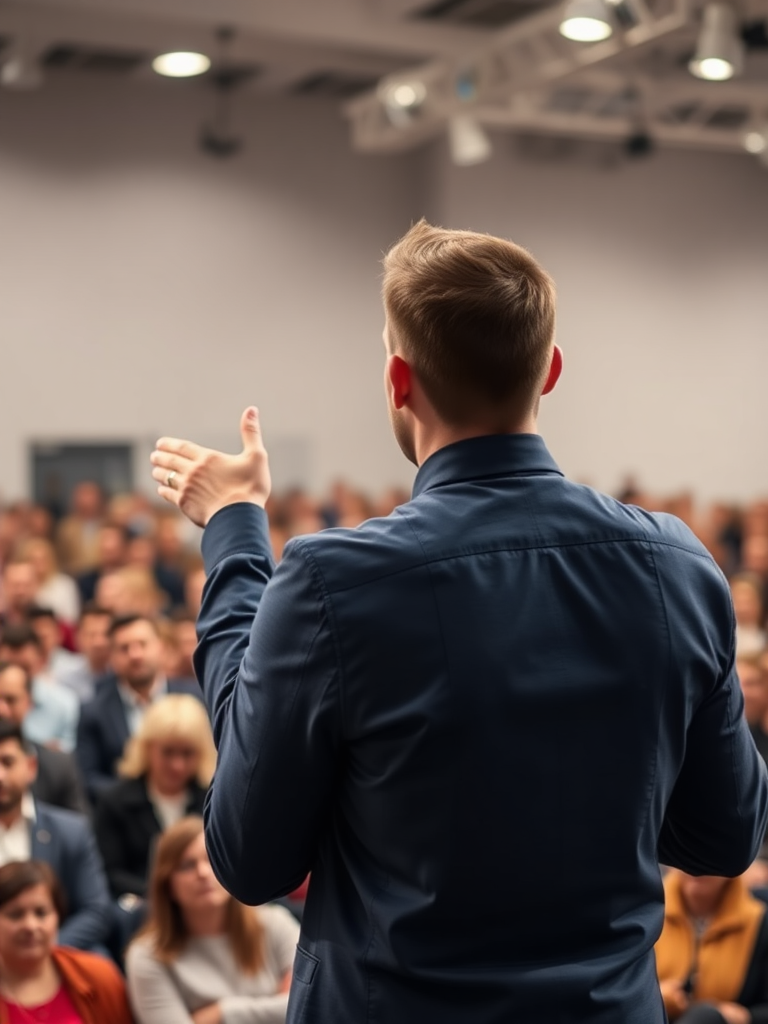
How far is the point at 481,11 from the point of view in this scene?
959 centimetres

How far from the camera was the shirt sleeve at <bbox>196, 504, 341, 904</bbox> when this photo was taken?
1.06m

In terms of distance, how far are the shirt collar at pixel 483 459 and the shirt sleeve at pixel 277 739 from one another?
0.50 feet

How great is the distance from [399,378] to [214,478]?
0.76 ft

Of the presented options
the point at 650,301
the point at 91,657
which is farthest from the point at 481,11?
the point at 91,657

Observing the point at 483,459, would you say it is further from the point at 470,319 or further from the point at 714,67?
the point at 714,67

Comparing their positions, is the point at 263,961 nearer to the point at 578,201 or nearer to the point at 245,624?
the point at 245,624

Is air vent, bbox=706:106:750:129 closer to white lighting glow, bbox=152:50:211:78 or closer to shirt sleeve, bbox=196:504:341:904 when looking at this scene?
white lighting glow, bbox=152:50:211:78

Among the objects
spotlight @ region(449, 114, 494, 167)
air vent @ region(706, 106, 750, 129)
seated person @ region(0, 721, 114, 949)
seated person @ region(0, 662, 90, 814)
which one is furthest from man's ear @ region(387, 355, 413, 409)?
air vent @ region(706, 106, 750, 129)

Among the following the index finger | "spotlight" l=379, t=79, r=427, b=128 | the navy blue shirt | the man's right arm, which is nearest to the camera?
the navy blue shirt

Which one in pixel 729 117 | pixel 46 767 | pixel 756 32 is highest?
pixel 729 117

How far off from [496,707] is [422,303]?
1.08ft

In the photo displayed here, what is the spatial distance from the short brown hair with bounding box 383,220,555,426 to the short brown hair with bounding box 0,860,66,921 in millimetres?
2450

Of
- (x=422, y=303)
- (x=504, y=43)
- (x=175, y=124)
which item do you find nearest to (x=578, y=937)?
(x=422, y=303)

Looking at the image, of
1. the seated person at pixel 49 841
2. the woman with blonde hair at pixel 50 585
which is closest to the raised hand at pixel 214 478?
the seated person at pixel 49 841
